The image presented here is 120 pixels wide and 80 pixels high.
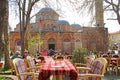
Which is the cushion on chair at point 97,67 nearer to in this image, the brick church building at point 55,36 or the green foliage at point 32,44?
the green foliage at point 32,44

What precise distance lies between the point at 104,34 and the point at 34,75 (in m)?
42.2

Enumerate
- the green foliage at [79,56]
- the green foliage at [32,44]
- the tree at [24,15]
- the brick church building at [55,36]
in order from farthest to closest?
the brick church building at [55,36] → the green foliage at [32,44] → the tree at [24,15] → the green foliage at [79,56]

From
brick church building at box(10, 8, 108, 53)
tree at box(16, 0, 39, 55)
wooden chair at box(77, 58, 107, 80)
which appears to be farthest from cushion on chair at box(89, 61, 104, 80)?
brick church building at box(10, 8, 108, 53)

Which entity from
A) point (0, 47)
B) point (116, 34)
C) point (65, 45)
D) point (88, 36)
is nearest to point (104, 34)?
point (88, 36)

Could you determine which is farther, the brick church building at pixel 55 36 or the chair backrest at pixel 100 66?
the brick church building at pixel 55 36

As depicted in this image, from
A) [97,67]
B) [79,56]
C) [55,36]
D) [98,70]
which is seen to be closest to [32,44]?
[55,36]

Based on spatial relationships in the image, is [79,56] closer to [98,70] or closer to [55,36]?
[98,70]

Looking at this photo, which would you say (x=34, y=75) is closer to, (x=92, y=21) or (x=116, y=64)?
(x=116, y=64)

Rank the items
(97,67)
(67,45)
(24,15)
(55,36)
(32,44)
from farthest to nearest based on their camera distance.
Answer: (55,36)
(67,45)
(32,44)
(24,15)
(97,67)

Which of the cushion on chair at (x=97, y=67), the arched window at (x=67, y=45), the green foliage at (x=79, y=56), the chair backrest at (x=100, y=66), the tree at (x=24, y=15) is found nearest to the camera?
the chair backrest at (x=100, y=66)

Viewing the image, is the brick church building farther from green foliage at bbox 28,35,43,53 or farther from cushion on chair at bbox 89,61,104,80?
cushion on chair at bbox 89,61,104,80

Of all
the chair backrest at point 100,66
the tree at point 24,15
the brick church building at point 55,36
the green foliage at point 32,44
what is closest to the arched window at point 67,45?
the brick church building at point 55,36

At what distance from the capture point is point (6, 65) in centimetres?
1435

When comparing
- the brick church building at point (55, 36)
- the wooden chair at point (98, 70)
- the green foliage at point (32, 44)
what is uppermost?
the brick church building at point (55, 36)
